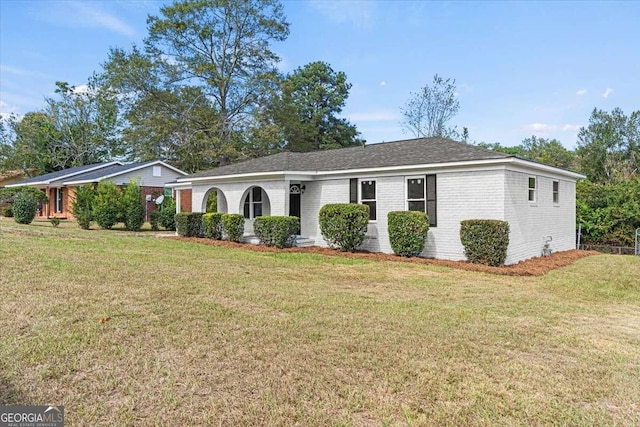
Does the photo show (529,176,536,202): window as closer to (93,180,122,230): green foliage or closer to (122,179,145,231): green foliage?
(122,179,145,231): green foliage

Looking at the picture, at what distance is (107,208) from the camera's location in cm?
1989

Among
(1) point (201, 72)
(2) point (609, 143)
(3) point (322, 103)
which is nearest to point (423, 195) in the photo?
(1) point (201, 72)

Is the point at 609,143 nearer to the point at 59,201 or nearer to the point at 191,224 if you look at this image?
the point at 191,224

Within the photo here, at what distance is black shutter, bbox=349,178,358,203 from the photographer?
1421 centimetres

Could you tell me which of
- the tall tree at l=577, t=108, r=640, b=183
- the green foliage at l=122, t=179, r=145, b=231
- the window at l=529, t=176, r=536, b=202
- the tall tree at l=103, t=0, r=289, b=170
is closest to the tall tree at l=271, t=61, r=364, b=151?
the tall tree at l=103, t=0, r=289, b=170

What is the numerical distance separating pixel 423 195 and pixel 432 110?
20087 millimetres

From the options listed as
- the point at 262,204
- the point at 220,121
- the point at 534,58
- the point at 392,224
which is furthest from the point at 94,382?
the point at 220,121

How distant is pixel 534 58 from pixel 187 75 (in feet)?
77.9

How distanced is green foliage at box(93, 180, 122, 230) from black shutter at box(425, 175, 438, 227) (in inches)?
581

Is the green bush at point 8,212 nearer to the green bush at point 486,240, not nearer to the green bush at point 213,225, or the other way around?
the green bush at point 213,225

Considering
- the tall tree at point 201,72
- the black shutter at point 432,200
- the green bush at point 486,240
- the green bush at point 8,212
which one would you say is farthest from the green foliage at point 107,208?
the green bush at point 486,240

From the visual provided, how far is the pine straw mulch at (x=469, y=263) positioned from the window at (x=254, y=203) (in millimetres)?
2195

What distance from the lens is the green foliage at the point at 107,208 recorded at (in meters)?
19.9

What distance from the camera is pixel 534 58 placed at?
62.7 ft
